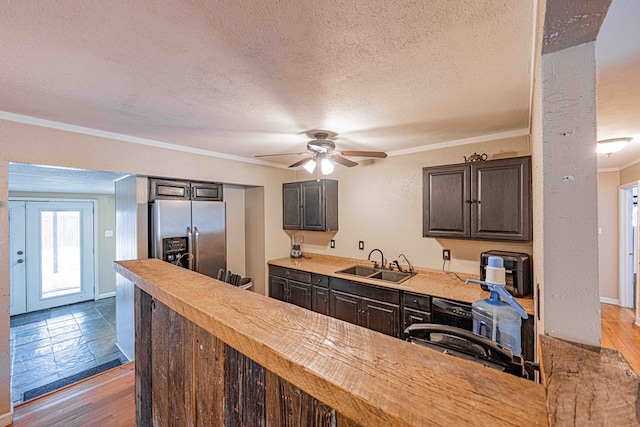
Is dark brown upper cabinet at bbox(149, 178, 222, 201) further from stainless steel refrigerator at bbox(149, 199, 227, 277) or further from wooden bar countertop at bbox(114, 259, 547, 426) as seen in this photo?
wooden bar countertop at bbox(114, 259, 547, 426)

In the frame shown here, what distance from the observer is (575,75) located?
0.73 meters

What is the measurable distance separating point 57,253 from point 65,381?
138 inches

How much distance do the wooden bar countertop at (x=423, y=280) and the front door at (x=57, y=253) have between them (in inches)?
169

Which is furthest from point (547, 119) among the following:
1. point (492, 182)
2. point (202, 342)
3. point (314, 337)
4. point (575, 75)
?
point (492, 182)

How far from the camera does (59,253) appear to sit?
5.32m

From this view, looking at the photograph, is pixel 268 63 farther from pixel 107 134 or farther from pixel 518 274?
pixel 518 274

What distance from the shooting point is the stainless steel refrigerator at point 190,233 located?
3000 mm

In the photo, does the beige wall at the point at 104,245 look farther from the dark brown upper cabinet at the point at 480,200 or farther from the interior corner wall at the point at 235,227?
the dark brown upper cabinet at the point at 480,200

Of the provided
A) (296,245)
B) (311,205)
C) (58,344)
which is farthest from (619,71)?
(58,344)

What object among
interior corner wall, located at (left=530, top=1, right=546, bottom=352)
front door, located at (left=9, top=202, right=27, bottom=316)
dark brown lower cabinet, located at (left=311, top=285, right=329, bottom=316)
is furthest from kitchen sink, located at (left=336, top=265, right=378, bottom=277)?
front door, located at (left=9, top=202, right=27, bottom=316)

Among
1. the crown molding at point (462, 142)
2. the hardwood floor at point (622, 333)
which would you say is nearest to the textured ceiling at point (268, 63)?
the crown molding at point (462, 142)

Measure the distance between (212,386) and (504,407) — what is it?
81cm

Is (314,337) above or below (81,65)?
below

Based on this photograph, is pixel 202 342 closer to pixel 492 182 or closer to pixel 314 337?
pixel 314 337
